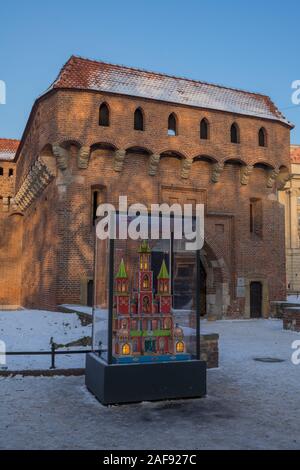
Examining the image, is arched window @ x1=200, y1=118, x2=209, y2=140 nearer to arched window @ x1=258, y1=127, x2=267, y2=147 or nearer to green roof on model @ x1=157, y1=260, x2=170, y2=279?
arched window @ x1=258, y1=127, x2=267, y2=147

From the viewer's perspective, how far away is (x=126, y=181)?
697 inches

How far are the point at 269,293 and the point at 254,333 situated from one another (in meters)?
5.71

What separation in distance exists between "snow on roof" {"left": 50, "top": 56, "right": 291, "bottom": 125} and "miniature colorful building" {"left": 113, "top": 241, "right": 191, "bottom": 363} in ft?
37.8

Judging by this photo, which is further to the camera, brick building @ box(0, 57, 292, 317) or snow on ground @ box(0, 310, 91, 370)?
brick building @ box(0, 57, 292, 317)

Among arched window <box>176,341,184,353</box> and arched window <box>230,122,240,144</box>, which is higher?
arched window <box>230,122,240,144</box>

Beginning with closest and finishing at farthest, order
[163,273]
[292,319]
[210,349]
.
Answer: [163,273], [210,349], [292,319]

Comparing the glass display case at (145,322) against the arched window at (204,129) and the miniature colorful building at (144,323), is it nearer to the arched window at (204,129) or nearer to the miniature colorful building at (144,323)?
the miniature colorful building at (144,323)

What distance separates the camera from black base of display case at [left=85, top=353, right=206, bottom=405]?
20.2 ft

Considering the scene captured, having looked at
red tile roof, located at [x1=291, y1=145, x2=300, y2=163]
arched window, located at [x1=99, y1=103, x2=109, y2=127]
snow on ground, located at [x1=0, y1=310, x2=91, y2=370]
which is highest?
red tile roof, located at [x1=291, y1=145, x2=300, y2=163]

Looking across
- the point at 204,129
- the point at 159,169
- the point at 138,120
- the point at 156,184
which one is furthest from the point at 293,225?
the point at 138,120

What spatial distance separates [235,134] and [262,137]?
4.65 feet

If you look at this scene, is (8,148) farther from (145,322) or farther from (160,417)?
(160,417)

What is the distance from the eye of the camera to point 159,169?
18297 mm

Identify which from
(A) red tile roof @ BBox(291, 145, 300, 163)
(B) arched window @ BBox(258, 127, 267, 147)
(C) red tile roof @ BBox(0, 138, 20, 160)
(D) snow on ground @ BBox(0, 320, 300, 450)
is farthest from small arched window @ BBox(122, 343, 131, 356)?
(A) red tile roof @ BBox(291, 145, 300, 163)
